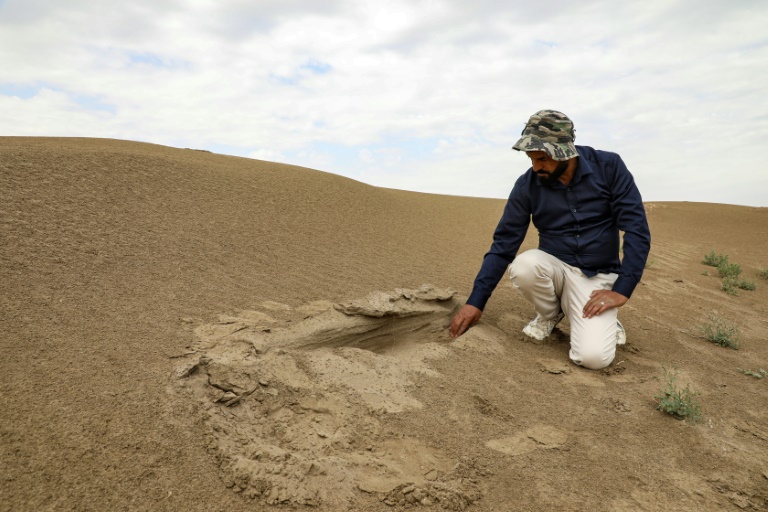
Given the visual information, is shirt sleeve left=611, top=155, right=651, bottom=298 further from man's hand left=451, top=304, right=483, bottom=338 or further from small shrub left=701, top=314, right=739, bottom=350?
small shrub left=701, top=314, right=739, bottom=350

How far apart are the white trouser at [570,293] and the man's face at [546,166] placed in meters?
0.53

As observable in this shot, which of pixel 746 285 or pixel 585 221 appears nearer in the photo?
pixel 585 221

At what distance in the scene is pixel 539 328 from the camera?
3488 millimetres

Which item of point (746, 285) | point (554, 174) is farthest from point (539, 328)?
point (746, 285)

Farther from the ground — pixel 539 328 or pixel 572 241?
pixel 572 241

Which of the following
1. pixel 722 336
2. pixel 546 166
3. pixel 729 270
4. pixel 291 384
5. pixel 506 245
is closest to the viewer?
pixel 291 384

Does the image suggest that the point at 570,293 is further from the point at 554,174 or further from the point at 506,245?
the point at 554,174

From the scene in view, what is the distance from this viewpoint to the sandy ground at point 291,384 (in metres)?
1.76

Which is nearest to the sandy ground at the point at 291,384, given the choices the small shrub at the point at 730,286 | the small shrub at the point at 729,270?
the small shrub at the point at 730,286

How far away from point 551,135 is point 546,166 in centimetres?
18

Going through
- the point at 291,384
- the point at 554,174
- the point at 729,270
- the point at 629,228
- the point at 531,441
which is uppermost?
the point at 554,174

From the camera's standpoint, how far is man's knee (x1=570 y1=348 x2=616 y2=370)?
302 centimetres

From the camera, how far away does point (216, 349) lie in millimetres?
2484

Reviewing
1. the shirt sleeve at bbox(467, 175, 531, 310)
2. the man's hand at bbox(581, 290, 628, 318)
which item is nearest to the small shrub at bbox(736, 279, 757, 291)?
the man's hand at bbox(581, 290, 628, 318)
